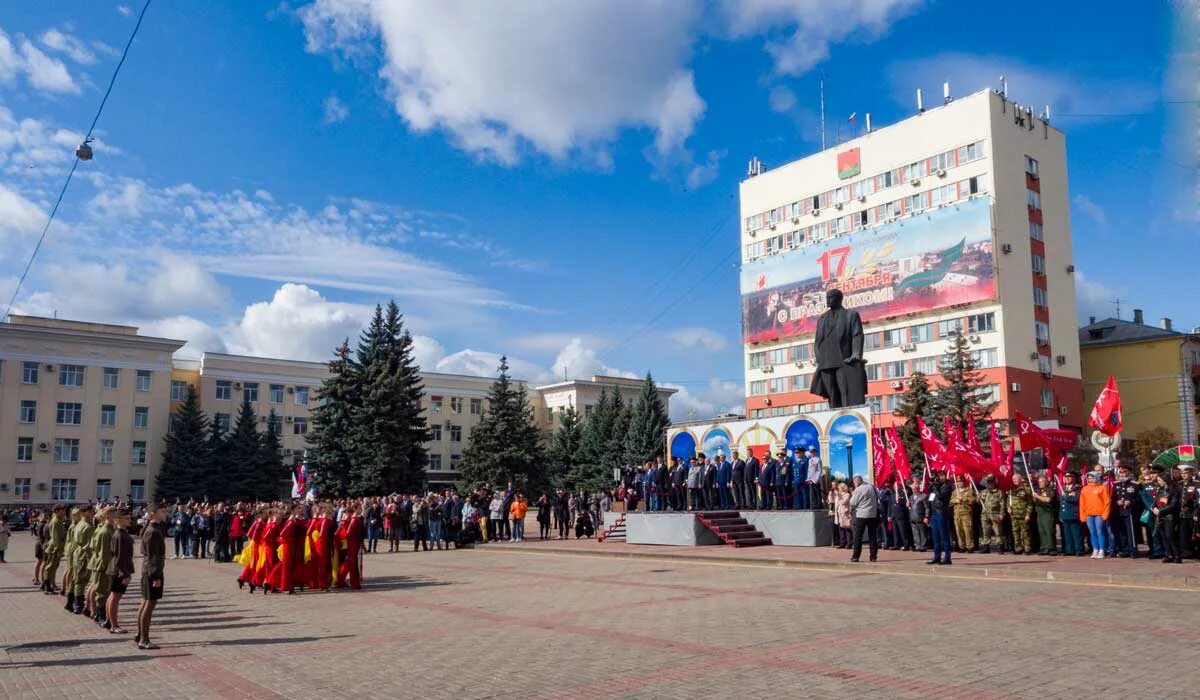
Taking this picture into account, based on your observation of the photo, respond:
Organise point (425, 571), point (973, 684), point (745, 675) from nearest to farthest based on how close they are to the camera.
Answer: point (973, 684)
point (745, 675)
point (425, 571)

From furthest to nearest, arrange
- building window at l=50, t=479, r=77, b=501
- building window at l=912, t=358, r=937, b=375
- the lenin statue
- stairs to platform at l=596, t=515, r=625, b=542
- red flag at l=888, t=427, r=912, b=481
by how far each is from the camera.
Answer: building window at l=50, t=479, r=77, b=501
building window at l=912, t=358, r=937, b=375
stairs to platform at l=596, t=515, r=625, b=542
the lenin statue
red flag at l=888, t=427, r=912, b=481

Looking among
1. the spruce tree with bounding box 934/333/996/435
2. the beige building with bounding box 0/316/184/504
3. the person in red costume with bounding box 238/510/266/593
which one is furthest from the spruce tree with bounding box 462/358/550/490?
the person in red costume with bounding box 238/510/266/593

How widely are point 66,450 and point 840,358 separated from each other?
201ft

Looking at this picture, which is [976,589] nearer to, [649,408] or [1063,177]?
[649,408]

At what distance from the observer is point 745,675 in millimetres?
8070

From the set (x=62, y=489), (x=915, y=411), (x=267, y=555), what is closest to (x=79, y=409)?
(x=62, y=489)

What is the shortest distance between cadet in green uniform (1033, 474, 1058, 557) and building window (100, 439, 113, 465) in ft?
223

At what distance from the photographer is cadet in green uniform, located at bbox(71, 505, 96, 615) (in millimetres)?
Answer: 13625

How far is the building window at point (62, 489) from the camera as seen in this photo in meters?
65.8

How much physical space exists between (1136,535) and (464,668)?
15060 mm

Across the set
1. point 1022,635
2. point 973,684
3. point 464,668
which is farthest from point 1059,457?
point 464,668

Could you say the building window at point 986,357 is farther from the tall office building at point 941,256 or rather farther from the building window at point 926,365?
the building window at point 926,365

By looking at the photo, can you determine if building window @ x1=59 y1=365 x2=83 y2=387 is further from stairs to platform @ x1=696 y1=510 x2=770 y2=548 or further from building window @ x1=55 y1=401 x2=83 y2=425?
stairs to platform @ x1=696 y1=510 x2=770 y2=548

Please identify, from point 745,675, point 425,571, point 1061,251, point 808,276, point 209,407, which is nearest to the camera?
point 745,675
